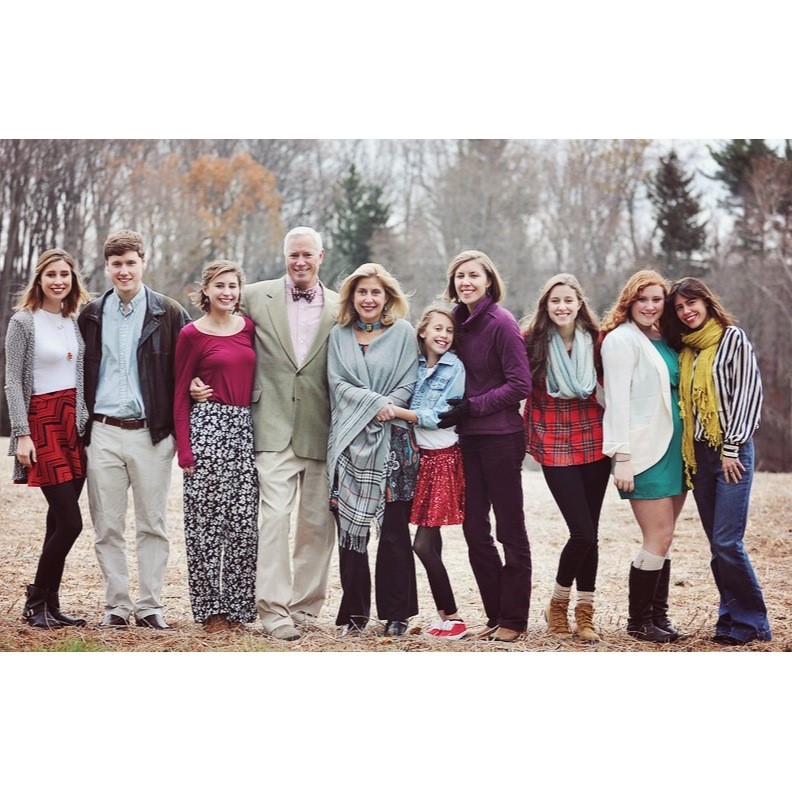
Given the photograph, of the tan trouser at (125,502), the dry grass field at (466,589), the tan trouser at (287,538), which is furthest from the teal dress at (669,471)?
the tan trouser at (125,502)

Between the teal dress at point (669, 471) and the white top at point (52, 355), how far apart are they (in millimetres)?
2900

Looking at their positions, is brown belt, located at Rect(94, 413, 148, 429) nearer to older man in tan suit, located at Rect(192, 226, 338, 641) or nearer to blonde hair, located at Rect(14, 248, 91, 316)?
older man in tan suit, located at Rect(192, 226, 338, 641)

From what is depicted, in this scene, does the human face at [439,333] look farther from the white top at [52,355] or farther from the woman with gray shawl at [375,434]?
the white top at [52,355]

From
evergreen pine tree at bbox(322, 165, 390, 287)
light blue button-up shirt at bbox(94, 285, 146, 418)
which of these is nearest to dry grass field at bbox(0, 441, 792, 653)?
light blue button-up shirt at bbox(94, 285, 146, 418)

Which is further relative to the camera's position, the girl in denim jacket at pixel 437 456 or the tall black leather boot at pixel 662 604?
the tall black leather boot at pixel 662 604

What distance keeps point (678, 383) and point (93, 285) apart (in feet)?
45.2

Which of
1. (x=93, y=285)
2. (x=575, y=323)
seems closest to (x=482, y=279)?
(x=575, y=323)

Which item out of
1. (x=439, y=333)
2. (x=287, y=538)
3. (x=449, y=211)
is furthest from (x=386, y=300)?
(x=449, y=211)

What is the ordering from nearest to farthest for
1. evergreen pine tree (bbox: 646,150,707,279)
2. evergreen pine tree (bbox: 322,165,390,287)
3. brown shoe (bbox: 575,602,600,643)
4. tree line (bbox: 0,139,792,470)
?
brown shoe (bbox: 575,602,600,643) < tree line (bbox: 0,139,792,470) < evergreen pine tree (bbox: 646,150,707,279) < evergreen pine tree (bbox: 322,165,390,287)

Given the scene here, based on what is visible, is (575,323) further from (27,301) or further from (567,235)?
(567,235)

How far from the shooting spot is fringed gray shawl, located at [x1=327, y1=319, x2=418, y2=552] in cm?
476

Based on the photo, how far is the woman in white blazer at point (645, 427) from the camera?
189 inches

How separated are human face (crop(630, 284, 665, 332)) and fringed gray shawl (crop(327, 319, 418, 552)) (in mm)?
1153

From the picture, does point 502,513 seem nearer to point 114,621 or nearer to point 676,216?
point 114,621
